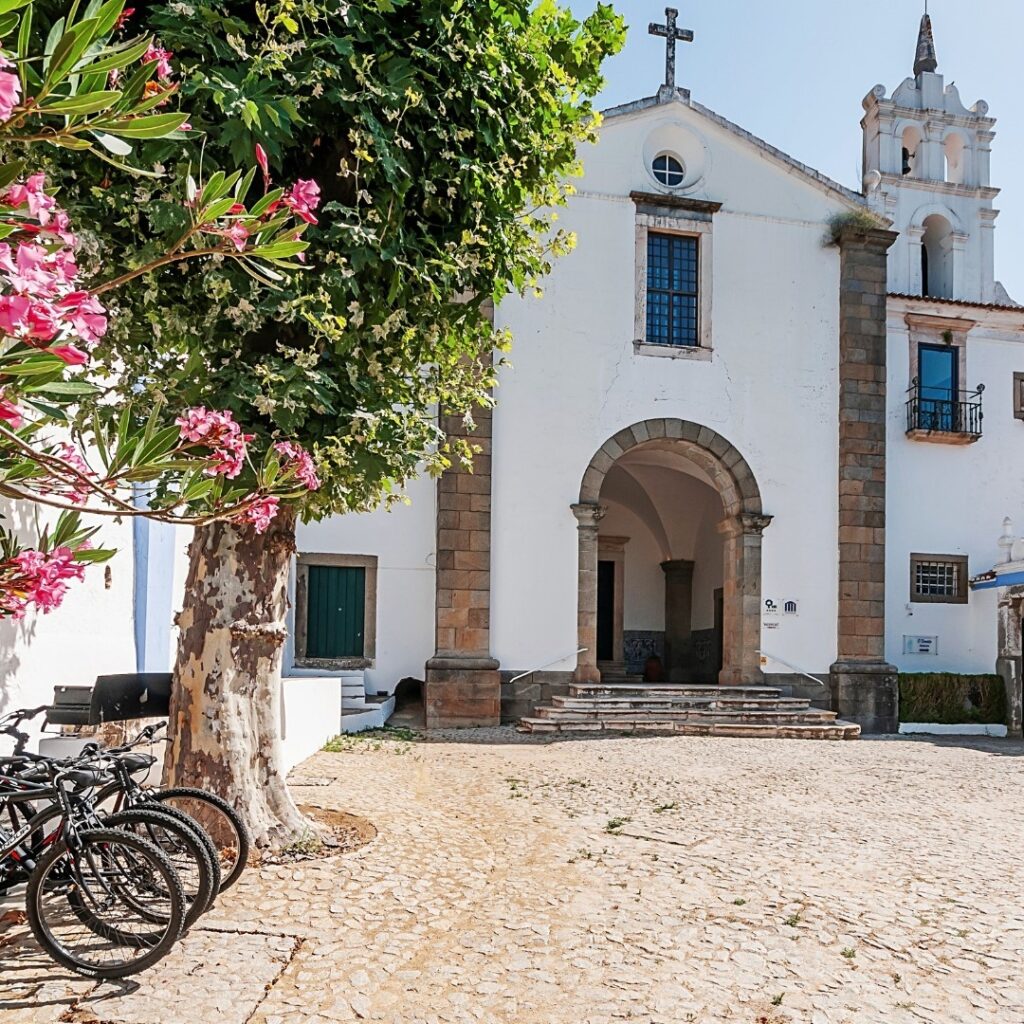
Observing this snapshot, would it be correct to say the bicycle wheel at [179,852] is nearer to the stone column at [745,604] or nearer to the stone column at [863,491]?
the stone column at [745,604]

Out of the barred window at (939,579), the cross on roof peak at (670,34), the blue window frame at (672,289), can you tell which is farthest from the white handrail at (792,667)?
the cross on roof peak at (670,34)

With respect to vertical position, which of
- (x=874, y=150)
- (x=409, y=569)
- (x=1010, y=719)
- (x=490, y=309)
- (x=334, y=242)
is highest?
(x=874, y=150)

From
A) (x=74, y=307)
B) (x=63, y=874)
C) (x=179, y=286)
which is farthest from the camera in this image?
(x=179, y=286)

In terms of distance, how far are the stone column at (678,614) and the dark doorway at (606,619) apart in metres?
1.24

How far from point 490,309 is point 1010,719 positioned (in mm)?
10944

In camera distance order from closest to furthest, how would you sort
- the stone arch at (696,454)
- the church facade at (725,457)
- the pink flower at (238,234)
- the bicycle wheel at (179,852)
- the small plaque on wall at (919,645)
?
1. the pink flower at (238,234)
2. the bicycle wheel at (179,852)
3. the church facade at (725,457)
4. the stone arch at (696,454)
5. the small plaque on wall at (919,645)

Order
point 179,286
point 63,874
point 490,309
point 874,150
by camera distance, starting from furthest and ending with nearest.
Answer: point 874,150 → point 490,309 → point 179,286 → point 63,874

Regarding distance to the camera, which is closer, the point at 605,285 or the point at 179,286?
the point at 179,286

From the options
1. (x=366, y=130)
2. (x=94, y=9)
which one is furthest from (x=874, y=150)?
(x=94, y=9)

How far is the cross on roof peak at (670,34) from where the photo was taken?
15477 millimetres

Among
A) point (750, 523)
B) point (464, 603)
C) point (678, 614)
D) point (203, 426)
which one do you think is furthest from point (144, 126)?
point (678, 614)

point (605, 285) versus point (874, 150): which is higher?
point (874, 150)

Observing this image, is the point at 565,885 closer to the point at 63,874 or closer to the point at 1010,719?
the point at 63,874

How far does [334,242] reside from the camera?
15.8 feet
